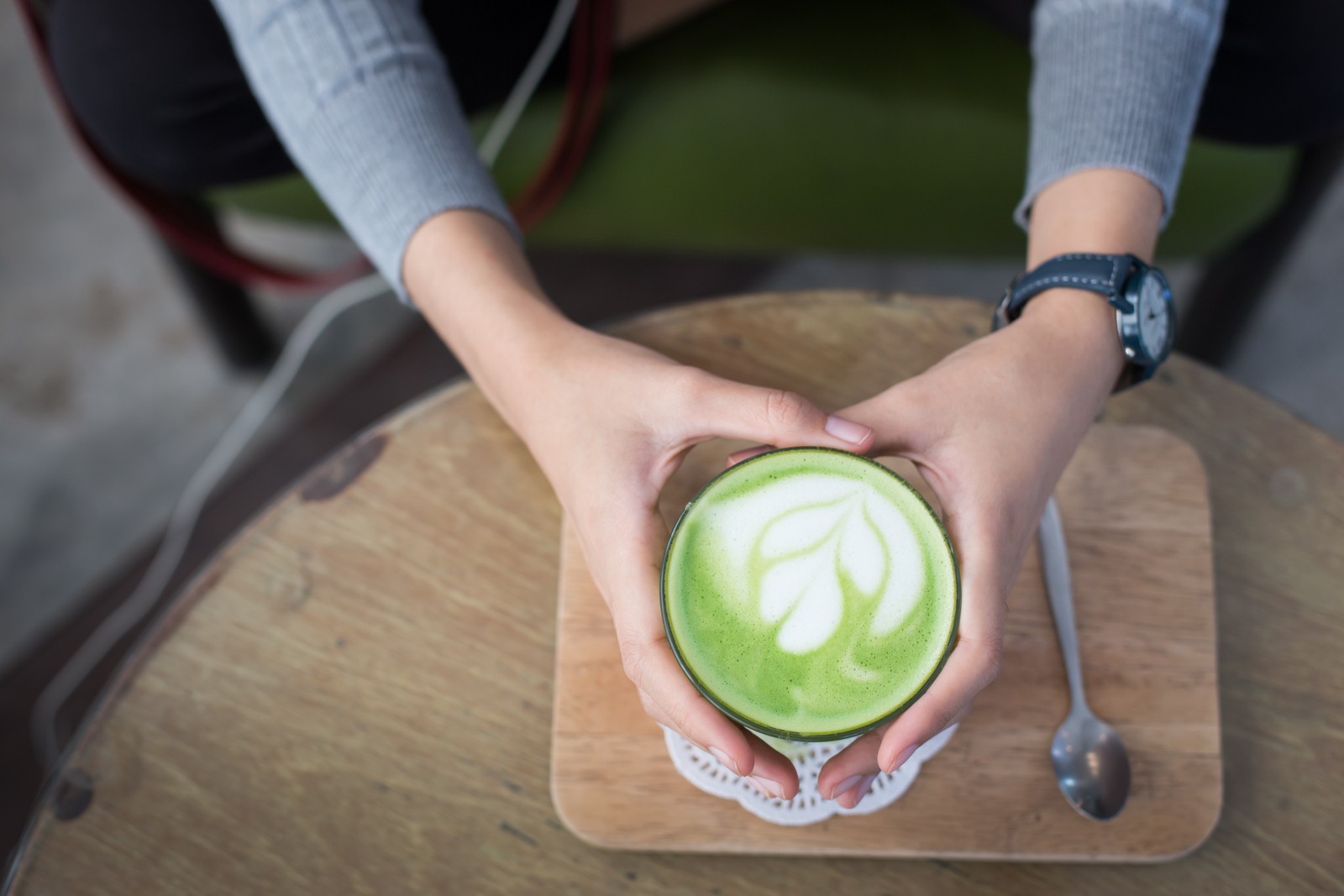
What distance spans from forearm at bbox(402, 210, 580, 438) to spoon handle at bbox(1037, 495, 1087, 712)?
15.3 inches

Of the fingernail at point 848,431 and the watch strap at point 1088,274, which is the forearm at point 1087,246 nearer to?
the watch strap at point 1088,274

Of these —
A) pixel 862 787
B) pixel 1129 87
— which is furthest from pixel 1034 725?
pixel 1129 87

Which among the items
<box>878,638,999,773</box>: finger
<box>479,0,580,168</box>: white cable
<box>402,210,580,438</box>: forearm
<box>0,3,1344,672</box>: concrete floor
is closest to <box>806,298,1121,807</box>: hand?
<box>878,638,999,773</box>: finger

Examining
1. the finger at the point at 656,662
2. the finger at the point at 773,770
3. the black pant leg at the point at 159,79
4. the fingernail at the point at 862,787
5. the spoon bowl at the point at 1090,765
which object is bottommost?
the spoon bowl at the point at 1090,765

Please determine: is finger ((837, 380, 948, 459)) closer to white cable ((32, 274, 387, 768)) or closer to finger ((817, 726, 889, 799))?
finger ((817, 726, 889, 799))

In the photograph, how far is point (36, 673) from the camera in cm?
138

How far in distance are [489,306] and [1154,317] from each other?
0.49 metres

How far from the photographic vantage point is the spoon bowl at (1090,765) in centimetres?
64

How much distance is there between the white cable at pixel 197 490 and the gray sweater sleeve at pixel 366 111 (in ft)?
1.10

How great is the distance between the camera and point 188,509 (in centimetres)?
148

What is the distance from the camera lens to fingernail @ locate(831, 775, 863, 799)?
0.56m

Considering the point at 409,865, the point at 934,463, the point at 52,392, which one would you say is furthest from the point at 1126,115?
the point at 52,392

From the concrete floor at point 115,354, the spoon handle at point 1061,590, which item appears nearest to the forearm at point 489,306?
the spoon handle at point 1061,590

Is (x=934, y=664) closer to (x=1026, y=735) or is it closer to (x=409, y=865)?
(x=1026, y=735)
